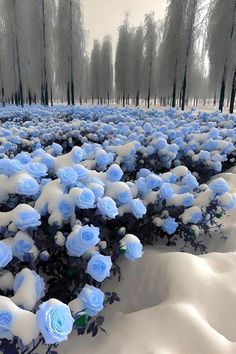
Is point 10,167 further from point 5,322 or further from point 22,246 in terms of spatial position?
point 5,322

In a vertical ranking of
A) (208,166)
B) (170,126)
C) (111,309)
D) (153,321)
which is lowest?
(111,309)

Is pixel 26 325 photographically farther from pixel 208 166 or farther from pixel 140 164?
pixel 208 166

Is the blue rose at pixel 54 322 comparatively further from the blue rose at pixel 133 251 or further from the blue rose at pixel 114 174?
the blue rose at pixel 114 174

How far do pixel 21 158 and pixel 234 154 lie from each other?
378cm

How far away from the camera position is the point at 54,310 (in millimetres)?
1107

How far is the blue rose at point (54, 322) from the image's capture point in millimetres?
1063

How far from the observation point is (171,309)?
1.74 meters

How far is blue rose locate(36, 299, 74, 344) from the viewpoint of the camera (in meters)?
1.06

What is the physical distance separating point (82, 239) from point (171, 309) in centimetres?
69

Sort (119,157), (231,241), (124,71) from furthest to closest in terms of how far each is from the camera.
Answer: (124,71) → (119,157) → (231,241)

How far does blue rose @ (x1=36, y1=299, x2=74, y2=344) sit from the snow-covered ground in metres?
0.62

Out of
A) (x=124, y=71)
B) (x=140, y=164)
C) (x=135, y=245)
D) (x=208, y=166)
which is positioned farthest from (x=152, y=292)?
(x=124, y=71)

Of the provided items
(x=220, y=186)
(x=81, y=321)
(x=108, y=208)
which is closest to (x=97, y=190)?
(x=108, y=208)

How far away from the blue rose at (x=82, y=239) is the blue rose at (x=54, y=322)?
1.36ft
